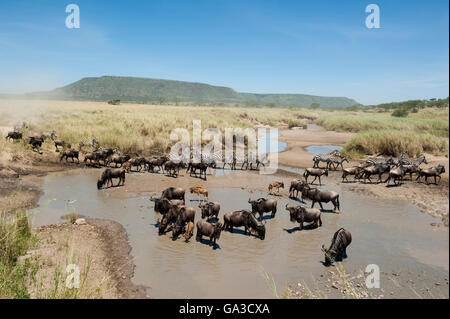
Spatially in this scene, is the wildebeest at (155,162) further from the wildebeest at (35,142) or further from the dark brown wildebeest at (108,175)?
the wildebeest at (35,142)

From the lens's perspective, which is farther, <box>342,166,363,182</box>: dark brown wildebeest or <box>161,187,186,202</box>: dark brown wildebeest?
<box>342,166,363,182</box>: dark brown wildebeest

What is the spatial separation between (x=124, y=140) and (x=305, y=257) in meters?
19.9

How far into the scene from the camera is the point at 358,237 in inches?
401

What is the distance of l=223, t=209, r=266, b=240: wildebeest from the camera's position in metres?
9.96

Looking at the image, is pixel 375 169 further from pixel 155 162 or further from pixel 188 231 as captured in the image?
pixel 155 162

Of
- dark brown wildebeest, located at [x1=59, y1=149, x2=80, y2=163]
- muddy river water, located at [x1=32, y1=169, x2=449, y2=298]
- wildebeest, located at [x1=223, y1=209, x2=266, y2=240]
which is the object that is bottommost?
muddy river water, located at [x1=32, y1=169, x2=449, y2=298]

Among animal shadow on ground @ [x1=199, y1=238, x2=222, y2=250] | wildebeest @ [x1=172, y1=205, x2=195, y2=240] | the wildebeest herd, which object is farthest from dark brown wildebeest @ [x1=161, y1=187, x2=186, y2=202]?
animal shadow on ground @ [x1=199, y1=238, x2=222, y2=250]

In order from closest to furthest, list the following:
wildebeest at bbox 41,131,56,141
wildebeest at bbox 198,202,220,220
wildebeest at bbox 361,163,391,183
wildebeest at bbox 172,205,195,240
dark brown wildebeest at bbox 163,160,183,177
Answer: wildebeest at bbox 172,205,195,240, wildebeest at bbox 198,202,220,220, wildebeest at bbox 361,163,391,183, dark brown wildebeest at bbox 163,160,183,177, wildebeest at bbox 41,131,56,141

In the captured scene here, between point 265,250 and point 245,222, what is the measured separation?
53.2 inches

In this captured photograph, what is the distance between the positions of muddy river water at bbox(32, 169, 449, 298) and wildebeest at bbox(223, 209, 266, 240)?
328 mm

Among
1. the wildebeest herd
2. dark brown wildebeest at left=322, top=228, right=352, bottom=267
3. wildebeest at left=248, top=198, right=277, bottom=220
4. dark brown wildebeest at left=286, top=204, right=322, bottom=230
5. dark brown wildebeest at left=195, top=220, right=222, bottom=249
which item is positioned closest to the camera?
dark brown wildebeest at left=322, top=228, right=352, bottom=267

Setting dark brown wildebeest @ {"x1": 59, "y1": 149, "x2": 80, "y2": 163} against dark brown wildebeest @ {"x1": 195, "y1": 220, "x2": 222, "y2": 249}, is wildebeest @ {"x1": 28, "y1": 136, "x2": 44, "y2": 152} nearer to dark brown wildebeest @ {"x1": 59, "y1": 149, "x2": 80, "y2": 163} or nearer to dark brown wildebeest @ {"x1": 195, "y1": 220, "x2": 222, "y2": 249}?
dark brown wildebeest @ {"x1": 59, "y1": 149, "x2": 80, "y2": 163}
